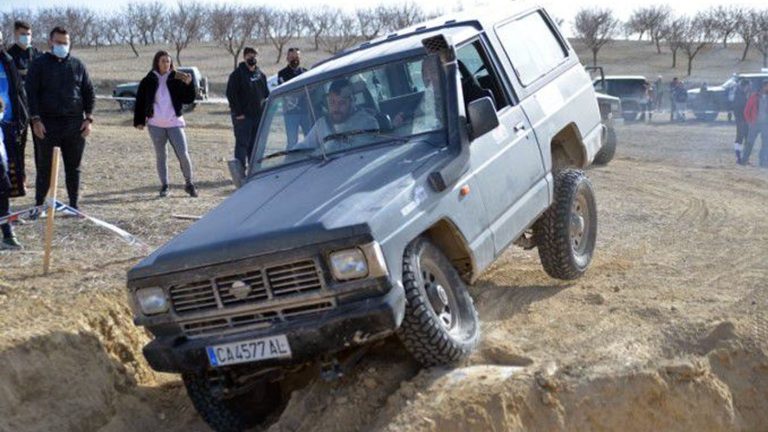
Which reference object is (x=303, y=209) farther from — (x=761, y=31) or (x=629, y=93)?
(x=761, y=31)

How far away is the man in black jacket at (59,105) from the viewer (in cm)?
920

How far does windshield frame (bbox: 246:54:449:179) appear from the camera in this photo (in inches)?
229

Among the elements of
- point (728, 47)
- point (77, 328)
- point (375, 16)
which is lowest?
point (728, 47)

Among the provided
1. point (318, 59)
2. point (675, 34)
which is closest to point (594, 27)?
point (675, 34)

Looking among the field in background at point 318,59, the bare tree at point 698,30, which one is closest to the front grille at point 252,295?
the field in background at point 318,59

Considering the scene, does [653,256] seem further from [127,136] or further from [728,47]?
[728,47]

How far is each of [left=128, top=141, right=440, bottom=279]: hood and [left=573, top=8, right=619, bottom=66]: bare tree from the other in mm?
54999

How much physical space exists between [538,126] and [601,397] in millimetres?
2369

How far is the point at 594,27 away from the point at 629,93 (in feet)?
102

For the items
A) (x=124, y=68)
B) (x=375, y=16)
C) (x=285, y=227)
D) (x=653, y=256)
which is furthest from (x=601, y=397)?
(x=375, y=16)

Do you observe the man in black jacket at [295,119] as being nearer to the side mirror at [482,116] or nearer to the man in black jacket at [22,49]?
the side mirror at [482,116]

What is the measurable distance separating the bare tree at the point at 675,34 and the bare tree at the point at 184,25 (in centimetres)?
3188

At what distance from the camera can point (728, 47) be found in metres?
65.1

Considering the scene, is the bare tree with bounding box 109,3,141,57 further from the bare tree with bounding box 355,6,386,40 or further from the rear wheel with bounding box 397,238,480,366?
the rear wheel with bounding box 397,238,480,366
